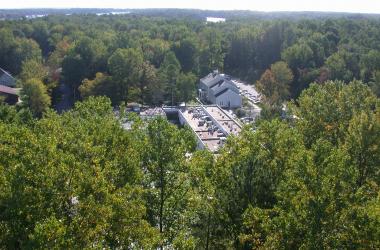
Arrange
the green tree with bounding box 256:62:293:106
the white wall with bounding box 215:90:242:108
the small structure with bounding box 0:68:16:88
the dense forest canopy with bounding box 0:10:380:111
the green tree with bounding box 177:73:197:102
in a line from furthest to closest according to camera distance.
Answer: the small structure with bounding box 0:68:16:88 → the white wall with bounding box 215:90:242:108 → the green tree with bounding box 256:62:293:106 → the dense forest canopy with bounding box 0:10:380:111 → the green tree with bounding box 177:73:197:102

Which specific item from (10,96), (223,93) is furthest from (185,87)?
(10,96)

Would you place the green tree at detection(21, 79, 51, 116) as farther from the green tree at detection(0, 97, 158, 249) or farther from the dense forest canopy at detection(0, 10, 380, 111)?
the green tree at detection(0, 97, 158, 249)

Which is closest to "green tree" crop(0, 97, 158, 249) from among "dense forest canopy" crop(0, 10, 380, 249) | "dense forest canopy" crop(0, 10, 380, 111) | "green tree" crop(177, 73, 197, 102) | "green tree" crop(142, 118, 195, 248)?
"dense forest canopy" crop(0, 10, 380, 249)

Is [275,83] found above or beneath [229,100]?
above

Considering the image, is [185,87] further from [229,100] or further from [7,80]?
[7,80]

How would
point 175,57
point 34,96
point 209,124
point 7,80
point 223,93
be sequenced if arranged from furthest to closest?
point 7,80, point 175,57, point 223,93, point 34,96, point 209,124
